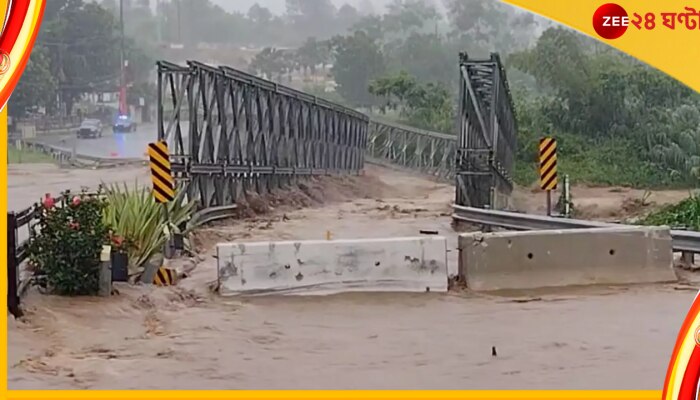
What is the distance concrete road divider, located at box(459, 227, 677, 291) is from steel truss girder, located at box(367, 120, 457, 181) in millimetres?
463

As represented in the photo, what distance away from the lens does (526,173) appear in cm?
621

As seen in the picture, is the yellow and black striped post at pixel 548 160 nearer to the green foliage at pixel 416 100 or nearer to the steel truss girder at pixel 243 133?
the green foliage at pixel 416 100

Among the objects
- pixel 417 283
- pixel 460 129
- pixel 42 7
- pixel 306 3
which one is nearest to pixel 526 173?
pixel 460 129

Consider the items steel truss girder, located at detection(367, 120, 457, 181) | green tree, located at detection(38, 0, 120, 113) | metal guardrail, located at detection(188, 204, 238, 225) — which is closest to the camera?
green tree, located at detection(38, 0, 120, 113)

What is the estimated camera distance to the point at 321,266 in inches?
247

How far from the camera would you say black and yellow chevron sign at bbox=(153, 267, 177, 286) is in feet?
20.6

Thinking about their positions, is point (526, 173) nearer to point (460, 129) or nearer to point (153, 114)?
point (460, 129)

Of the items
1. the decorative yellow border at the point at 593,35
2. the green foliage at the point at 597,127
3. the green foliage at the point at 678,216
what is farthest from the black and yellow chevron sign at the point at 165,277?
the green foliage at the point at 678,216

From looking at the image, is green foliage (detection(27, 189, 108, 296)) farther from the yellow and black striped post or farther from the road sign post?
the yellow and black striped post

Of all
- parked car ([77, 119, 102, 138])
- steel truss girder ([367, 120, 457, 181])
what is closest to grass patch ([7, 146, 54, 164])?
parked car ([77, 119, 102, 138])

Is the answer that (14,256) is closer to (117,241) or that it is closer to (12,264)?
(12,264)

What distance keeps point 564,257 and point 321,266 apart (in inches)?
57.5

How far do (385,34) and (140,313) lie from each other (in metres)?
2.03

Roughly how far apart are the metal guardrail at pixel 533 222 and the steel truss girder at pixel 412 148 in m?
0.25
